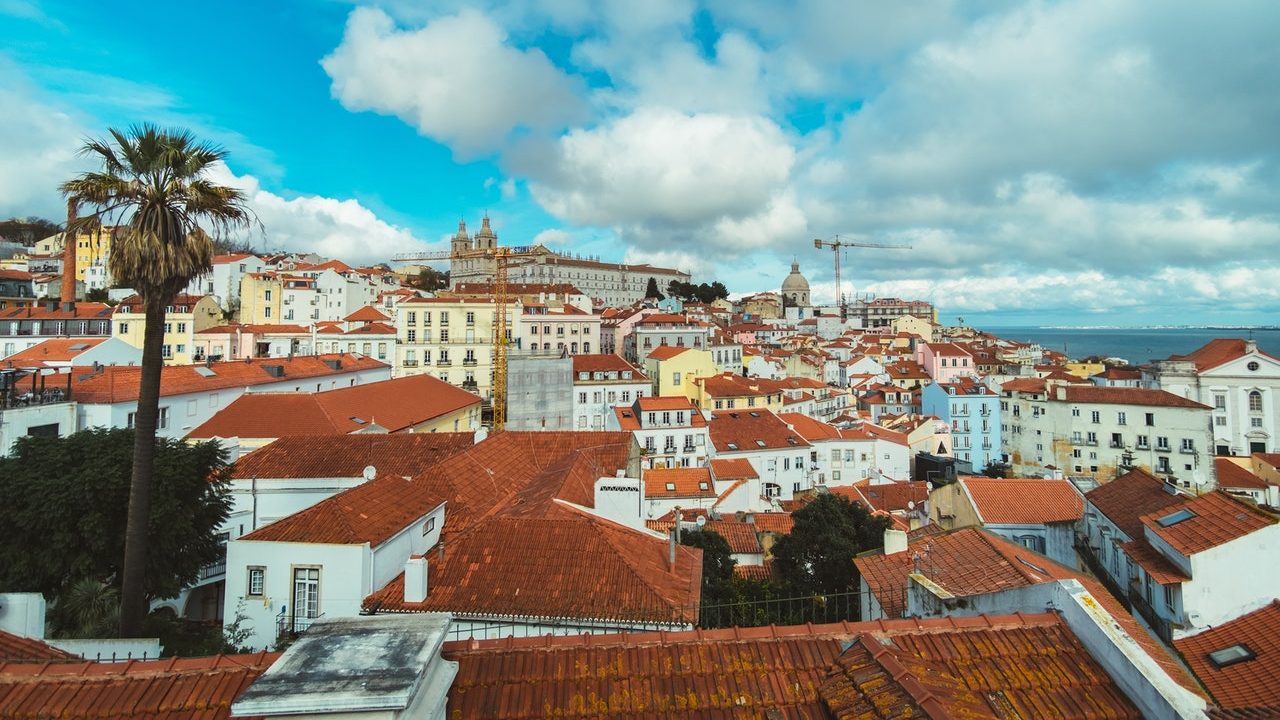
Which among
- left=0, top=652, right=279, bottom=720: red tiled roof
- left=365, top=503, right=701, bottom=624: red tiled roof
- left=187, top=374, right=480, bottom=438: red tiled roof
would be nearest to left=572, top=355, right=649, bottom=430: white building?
left=187, top=374, right=480, bottom=438: red tiled roof

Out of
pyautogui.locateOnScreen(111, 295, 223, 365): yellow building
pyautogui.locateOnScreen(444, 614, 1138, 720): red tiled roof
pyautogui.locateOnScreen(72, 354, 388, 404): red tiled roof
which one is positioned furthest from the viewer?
pyautogui.locateOnScreen(111, 295, 223, 365): yellow building

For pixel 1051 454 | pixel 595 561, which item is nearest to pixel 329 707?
pixel 595 561

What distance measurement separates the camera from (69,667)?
4.31m

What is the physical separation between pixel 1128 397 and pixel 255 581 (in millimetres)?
63032

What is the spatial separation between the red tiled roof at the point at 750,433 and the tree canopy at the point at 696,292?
8605cm

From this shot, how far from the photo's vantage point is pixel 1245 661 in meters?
7.03

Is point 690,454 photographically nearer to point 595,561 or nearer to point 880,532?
point 880,532

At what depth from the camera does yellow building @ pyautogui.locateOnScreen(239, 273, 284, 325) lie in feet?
235

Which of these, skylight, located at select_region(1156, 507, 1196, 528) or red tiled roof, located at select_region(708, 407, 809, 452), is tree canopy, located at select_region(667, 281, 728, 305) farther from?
skylight, located at select_region(1156, 507, 1196, 528)

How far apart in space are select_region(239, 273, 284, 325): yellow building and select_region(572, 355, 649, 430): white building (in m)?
43.6

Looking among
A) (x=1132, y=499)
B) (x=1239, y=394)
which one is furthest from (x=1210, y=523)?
(x=1239, y=394)

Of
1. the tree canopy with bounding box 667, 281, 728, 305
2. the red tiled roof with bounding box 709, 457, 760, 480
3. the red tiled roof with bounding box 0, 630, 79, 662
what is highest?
the tree canopy with bounding box 667, 281, 728, 305

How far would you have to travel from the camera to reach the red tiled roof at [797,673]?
4.33 meters

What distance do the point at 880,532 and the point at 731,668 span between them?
1932 cm
